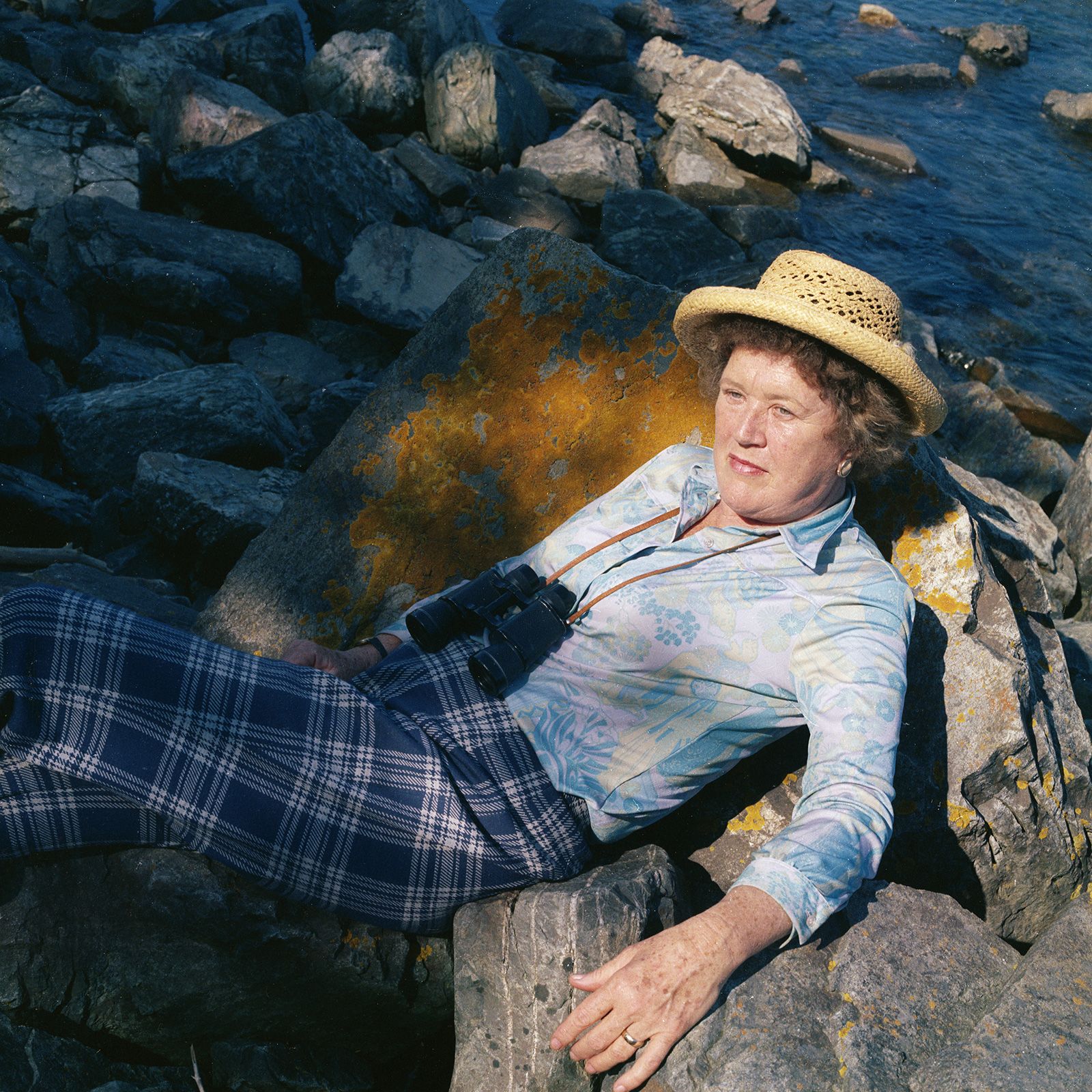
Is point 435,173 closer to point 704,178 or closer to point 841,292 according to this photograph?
point 704,178

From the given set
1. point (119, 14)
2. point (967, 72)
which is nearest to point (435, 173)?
point (119, 14)

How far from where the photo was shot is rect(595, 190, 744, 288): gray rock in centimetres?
850

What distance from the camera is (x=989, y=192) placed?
11562mm

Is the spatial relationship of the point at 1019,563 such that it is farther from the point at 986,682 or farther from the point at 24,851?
the point at 24,851

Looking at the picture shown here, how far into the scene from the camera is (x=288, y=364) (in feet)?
21.1

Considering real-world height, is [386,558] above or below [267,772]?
below

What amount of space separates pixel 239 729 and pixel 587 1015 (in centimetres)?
94

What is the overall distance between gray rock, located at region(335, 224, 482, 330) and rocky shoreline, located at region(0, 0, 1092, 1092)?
23mm

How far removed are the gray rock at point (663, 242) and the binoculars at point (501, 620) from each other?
19.8ft

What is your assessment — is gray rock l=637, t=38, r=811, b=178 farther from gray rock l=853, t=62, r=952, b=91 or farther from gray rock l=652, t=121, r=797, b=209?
gray rock l=853, t=62, r=952, b=91

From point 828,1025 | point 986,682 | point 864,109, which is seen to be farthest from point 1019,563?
point 864,109

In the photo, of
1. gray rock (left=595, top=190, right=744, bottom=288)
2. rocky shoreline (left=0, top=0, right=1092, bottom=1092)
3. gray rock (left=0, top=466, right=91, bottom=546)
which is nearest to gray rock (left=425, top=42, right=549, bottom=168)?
gray rock (left=595, top=190, right=744, bottom=288)

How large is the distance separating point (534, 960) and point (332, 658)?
0.95 m

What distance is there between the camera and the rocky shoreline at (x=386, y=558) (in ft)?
7.30
